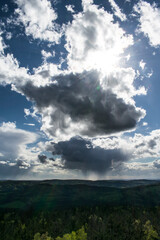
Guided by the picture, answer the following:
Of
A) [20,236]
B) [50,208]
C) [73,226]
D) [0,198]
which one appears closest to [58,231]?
[20,236]

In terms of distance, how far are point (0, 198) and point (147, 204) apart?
187609 mm

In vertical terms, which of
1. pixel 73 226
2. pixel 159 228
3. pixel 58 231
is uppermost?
pixel 159 228

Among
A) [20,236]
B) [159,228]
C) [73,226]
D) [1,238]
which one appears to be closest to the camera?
[159,228]

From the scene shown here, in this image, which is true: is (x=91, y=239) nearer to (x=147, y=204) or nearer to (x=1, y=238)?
(x=1, y=238)

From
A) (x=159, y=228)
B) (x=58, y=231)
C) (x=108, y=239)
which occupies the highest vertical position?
(x=108, y=239)

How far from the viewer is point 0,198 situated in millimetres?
192000

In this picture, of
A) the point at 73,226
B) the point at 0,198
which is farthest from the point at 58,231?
the point at 0,198

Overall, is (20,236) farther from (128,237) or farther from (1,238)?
(128,237)

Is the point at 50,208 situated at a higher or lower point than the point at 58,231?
lower

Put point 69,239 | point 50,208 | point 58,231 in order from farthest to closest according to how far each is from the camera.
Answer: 1. point 50,208
2. point 58,231
3. point 69,239

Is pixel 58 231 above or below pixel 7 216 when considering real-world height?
above

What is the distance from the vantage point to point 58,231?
54656mm

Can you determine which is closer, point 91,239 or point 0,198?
point 91,239

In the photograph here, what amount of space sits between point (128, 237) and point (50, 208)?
178 meters
